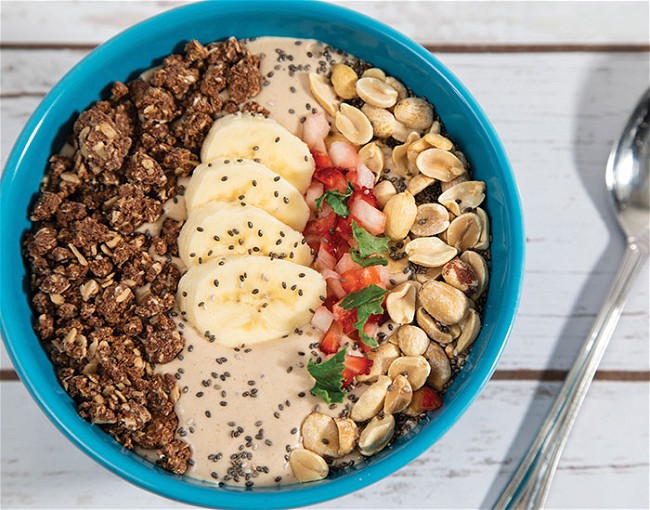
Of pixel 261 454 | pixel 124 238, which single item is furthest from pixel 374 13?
pixel 261 454

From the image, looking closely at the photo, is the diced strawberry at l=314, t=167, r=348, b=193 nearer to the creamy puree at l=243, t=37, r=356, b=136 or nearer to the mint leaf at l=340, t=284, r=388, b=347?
the creamy puree at l=243, t=37, r=356, b=136

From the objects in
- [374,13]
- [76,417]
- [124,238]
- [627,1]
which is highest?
[627,1]

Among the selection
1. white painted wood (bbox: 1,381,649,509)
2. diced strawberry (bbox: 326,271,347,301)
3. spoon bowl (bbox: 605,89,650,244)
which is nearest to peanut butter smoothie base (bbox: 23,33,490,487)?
diced strawberry (bbox: 326,271,347,301)

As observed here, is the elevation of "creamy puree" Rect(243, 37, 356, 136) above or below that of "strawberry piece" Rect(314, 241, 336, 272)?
above

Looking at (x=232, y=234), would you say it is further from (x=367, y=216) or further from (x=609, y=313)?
(x=609, y=313)

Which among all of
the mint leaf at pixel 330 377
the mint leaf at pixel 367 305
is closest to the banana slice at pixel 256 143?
the mint leaf at pixel 367 305

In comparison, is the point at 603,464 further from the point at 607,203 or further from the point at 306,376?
the point at 306,376
